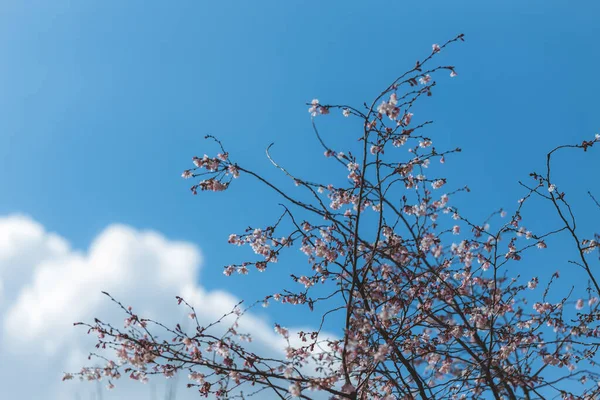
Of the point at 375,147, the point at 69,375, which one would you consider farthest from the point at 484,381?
the point at 69,375

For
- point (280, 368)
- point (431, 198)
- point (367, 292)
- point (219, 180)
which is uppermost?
point (431, 198)

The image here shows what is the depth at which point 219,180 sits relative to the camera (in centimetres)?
700

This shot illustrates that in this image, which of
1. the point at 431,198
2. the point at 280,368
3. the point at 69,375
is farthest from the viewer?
the point at 431,198

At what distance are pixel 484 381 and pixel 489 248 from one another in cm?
212

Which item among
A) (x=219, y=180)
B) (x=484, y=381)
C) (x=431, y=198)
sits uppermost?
(x=431, y=198)

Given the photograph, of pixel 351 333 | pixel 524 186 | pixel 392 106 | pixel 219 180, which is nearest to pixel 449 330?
pixel 351 333

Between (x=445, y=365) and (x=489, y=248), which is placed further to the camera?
(x=489, y=248)

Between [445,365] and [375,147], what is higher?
[375,147]

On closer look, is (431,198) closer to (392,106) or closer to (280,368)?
(392,106)

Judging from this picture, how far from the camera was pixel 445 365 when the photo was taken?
714cm

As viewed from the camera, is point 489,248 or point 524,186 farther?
point 489,248

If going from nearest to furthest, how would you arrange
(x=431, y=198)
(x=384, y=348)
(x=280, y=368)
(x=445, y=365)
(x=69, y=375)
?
(x=384, y=348)
(x=280, y=368)
(x=69, y=375)
(x=445, y=365)
(x=431, y=198)

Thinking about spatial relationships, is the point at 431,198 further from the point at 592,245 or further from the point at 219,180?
the point at 219,180

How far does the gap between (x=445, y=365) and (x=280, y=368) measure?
2487 millimetres
